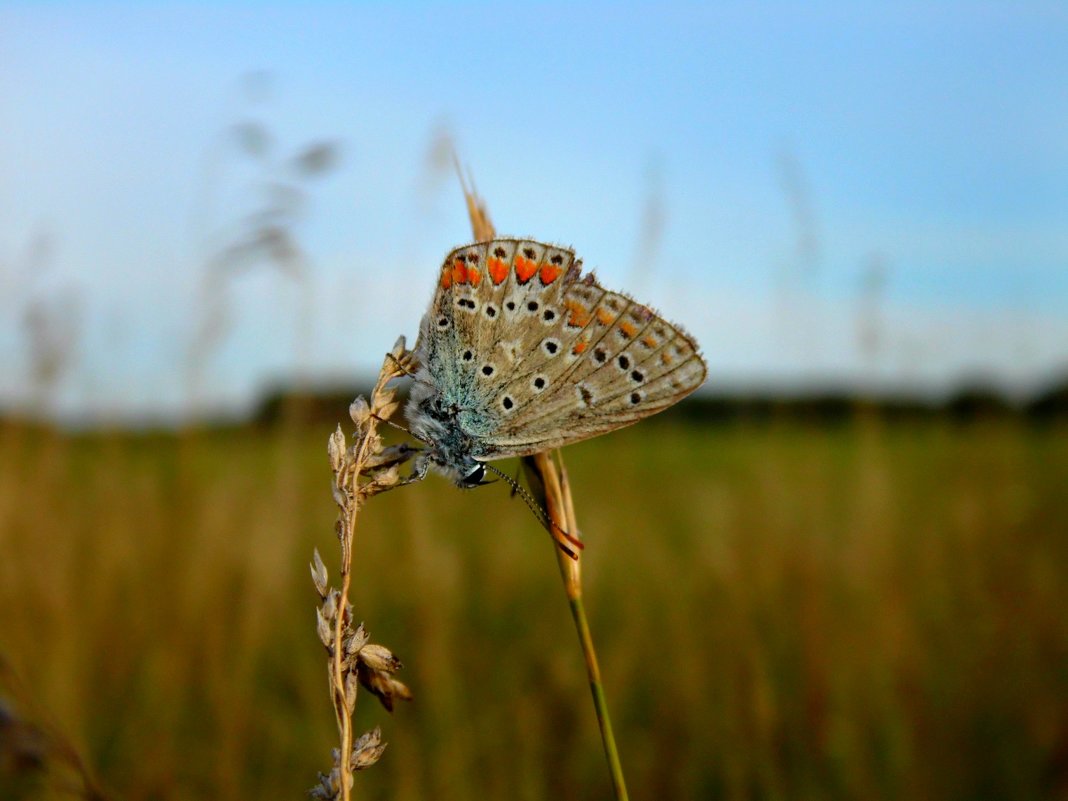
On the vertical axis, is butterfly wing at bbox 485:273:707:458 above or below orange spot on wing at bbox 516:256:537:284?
below

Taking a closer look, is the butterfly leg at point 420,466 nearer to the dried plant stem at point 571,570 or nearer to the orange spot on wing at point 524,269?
the dried plant stem at point 571,570

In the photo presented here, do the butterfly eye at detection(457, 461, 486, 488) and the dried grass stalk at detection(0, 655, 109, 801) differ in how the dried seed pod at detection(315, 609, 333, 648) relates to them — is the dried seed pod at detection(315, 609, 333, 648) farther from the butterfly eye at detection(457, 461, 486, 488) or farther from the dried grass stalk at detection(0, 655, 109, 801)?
the butterfly eye at detection(457, 461, 486, 488)

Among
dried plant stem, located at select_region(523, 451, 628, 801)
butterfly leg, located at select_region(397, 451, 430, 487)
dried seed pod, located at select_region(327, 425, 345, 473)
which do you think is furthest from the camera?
butterfly leg, located at select_region(397, 451, 430, 487)

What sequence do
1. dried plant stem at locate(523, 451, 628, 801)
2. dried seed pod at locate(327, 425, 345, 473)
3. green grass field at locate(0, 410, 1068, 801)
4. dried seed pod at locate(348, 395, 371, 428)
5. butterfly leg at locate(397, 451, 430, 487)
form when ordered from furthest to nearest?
1. green grass field at locate(0, 410, 1068, 801)
2. butterfly leg at locate(397, 451, 430, 487)
3. dried seed pod at locate(348, 395, 371, 428)
4. dried seed pod at locate(327, 425, 345, 473)
5. dried plant stem at locate(523, 451, 628, 801)

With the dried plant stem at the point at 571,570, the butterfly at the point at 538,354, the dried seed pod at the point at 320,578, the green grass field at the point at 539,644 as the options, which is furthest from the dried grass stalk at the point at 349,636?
the green grass field at the point at 539,644

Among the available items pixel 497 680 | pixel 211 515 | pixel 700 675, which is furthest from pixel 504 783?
pixel 211 515

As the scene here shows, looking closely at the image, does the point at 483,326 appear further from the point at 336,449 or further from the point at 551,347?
the point at 336,449

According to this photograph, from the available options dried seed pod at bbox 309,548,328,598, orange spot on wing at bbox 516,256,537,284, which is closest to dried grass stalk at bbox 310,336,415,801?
dried seed pod at bbox 309,548,328,598

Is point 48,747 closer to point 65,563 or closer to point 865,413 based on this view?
point 65,563
